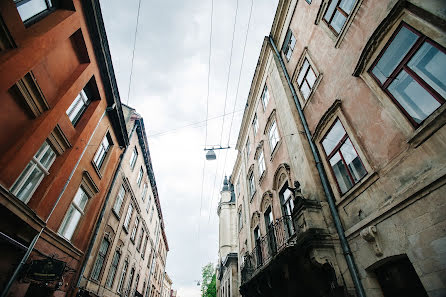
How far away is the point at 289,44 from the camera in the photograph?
11461mm

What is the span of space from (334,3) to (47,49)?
982 cm

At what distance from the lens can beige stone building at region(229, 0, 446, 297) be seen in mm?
4035

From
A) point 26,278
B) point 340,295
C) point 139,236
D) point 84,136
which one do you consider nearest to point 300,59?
point 340,295

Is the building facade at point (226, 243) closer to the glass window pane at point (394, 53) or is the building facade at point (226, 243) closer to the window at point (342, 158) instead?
the window at point (342, 158)

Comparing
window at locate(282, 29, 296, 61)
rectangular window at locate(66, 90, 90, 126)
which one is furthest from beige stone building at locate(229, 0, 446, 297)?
rectangular window at locate(66, 90, 90, 126)

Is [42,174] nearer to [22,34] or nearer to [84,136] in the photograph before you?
[84,136]

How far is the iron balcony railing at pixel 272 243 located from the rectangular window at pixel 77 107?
31.8 feet

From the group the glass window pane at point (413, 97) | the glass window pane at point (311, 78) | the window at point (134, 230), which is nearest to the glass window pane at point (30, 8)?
the glass window pane at point (311, 78)

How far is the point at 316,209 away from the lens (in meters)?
6.57

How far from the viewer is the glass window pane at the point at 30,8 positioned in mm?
6215

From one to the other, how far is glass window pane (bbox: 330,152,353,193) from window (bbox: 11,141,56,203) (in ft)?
31.8

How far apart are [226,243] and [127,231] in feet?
42.4

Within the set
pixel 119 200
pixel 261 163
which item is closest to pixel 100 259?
pixel 119 200

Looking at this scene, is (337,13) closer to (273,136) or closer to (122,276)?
(273,136)
